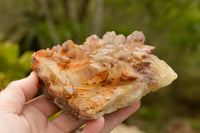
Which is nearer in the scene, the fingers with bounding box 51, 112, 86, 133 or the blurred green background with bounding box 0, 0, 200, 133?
the fingers with bounding box 51, 112, 86, 133

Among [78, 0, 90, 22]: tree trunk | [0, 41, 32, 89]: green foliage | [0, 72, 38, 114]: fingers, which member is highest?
[78, 0, 90, 22]: tree trunk

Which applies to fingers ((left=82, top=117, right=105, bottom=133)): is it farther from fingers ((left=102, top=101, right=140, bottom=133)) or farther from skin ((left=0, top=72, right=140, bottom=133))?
fingers ((left=102, top=101, right=140, bottom=133))

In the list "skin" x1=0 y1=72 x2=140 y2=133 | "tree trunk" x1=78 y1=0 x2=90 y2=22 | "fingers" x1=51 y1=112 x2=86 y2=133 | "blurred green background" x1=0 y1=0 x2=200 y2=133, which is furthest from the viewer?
"tree trunk" x1=78 y1=0 x2=90 y2=22

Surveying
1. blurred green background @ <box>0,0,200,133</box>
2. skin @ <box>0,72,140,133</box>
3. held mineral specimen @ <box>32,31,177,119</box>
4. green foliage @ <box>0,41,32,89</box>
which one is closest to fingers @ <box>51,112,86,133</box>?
skin @ <box>0,72,140,133</box>

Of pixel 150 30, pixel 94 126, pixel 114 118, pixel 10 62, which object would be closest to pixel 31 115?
pixel 94 126

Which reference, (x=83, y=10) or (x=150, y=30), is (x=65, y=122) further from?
(x=83, y=10)

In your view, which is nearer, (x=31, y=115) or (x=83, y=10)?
(x=31, y=115)

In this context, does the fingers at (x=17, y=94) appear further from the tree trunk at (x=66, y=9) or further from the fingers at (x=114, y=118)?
the tree trunk at (x=66, y=9)
